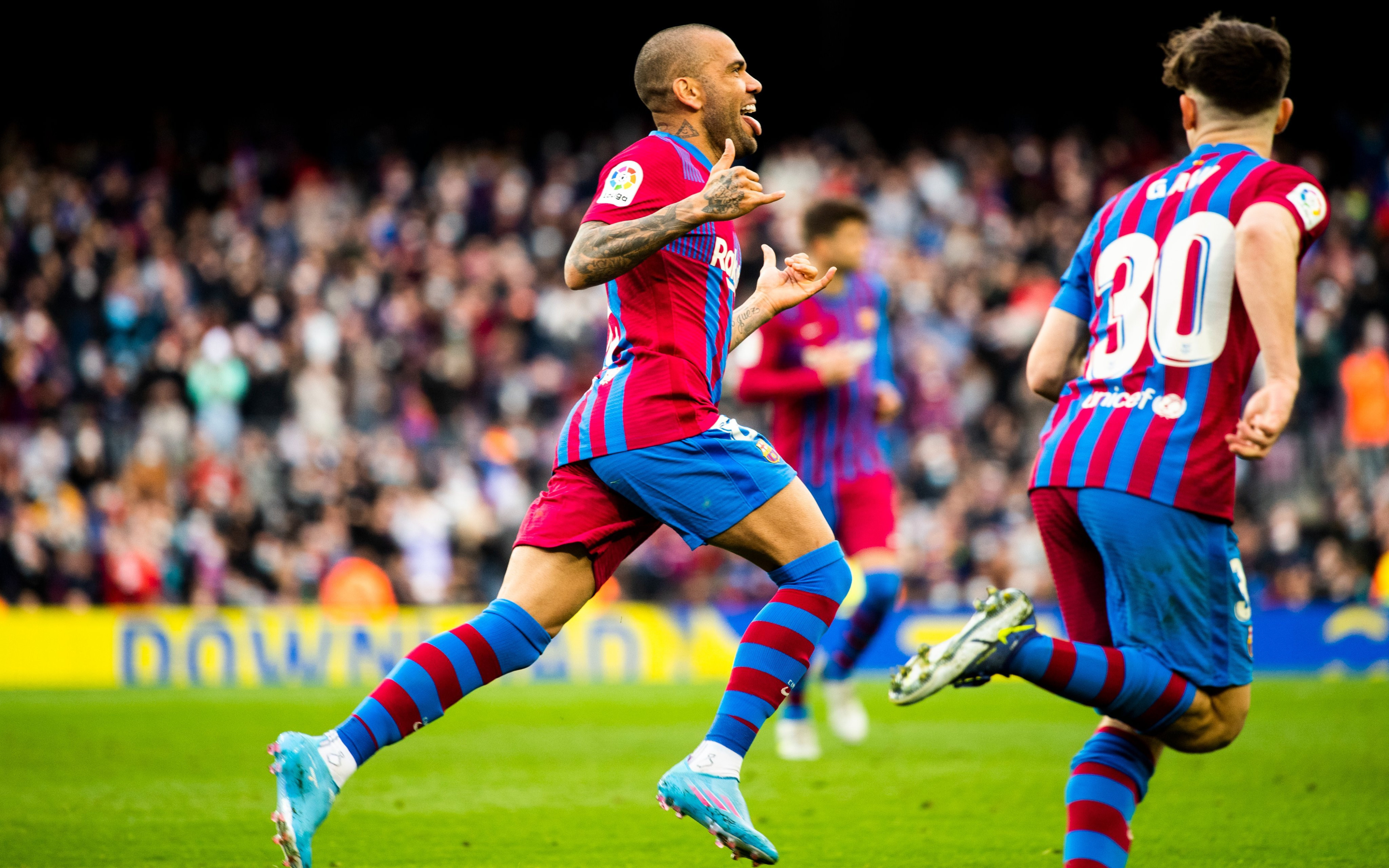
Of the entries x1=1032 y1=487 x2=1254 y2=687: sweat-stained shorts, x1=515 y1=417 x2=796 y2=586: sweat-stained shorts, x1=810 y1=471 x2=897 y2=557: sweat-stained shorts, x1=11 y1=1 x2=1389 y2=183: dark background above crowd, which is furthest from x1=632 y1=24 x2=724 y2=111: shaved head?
x1=11 y1=1 x2=1389 y2=183: dark background above crowd

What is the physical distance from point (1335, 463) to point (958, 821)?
39.2 ft

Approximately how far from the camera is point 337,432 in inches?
648

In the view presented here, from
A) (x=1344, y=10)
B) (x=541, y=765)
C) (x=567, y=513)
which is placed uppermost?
(x=1344, y=10)

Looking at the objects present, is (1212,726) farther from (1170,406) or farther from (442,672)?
(442,672)

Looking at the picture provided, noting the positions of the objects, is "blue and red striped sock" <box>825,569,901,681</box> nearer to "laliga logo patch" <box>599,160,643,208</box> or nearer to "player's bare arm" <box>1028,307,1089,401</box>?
"player's bare arm" <box>1028,307,1089,401</box>

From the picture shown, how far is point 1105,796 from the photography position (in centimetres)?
354

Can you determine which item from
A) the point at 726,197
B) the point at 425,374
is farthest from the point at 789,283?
the point at 425,374

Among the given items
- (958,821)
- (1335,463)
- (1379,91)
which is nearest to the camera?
(958,821)

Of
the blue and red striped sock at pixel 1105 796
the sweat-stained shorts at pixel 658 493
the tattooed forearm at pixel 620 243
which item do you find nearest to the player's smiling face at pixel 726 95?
the tattooed forearm at pixel 620 243

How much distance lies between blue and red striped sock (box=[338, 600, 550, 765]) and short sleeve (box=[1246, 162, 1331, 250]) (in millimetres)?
2152

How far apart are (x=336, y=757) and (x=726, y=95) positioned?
215cm

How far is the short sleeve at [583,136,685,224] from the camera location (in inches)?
154

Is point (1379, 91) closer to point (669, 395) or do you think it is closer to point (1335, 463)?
point (1335, 463)

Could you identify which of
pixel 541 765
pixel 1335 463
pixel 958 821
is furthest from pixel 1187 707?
pixel 1335 463
